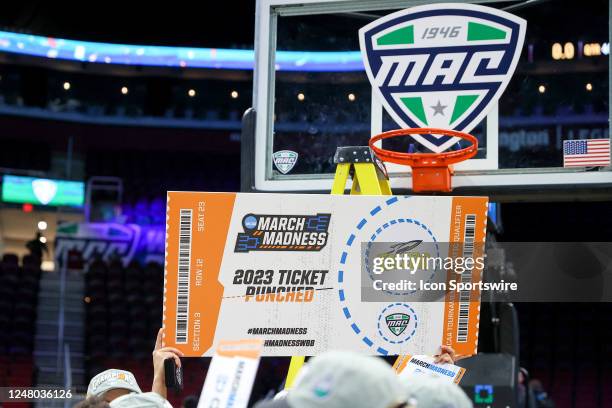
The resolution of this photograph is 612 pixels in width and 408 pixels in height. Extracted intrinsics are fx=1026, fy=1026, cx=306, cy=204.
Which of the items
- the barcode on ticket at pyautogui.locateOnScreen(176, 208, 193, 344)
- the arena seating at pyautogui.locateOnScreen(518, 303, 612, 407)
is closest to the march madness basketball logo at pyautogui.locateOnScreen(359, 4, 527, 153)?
the barcode on ticket at pyautogui.locateOnScreen(176, 208, 193, 344)

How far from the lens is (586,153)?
4.40 meters

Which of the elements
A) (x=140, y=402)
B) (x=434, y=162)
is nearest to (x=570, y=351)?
(x=434, y=162)

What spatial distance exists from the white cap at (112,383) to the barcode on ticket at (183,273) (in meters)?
0.37

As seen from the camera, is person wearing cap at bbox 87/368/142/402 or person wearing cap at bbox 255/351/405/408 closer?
person wearing cap at bbox 255/351/405/408

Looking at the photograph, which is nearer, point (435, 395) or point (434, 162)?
point (435, 395)

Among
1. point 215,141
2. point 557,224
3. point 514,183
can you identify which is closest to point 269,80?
point 514,183

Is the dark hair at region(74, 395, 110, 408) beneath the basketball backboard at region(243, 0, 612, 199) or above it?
beneath

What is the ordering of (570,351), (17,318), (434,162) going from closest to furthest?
(434,162)
(570,351)
(17,318)

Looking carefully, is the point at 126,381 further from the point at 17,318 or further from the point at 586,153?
the point at 17,318

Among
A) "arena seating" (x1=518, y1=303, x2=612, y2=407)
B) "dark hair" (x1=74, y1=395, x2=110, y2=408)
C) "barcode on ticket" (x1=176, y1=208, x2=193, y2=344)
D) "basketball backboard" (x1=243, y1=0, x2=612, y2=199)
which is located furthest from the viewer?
"arena seating" (x1=518, y1=303, x2=612, y2=407)

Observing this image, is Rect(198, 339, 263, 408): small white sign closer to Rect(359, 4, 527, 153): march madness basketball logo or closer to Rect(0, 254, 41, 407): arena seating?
Rect(359, 4, 527, 153): march madness basketball logo

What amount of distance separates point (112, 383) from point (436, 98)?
190cm

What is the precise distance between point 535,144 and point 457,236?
1.10 meters

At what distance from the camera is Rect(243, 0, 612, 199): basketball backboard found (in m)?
4.45
